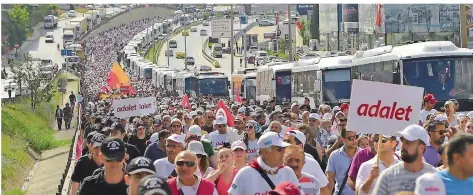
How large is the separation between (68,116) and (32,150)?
1245 cm

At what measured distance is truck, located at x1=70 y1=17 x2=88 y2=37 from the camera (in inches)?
6806

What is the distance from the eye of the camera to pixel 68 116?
5138cm

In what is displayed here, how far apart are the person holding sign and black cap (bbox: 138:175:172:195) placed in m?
2.35

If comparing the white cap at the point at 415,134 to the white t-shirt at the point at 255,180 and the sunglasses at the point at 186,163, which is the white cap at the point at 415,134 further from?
the sunglasses at the point at 186,163

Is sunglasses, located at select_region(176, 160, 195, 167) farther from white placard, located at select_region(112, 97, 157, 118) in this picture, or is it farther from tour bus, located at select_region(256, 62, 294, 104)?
tour bus, located at select_region(256, 62, 294, 104)

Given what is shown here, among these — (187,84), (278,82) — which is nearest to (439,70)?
(278,82)

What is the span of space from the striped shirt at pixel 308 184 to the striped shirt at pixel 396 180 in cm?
162

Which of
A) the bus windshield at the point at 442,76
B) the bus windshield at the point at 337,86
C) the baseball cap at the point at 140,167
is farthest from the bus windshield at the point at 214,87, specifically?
the baseball cap at the point at 140,167

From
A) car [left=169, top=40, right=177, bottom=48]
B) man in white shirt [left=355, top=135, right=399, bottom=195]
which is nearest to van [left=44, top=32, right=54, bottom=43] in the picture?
car [left=169, top=40, right=177, bottom=48]

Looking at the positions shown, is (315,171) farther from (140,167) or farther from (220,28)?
(220,28)

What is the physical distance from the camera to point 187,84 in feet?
210

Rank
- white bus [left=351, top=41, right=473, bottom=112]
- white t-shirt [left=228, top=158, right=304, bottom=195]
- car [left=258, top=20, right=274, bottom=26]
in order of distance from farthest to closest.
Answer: car [left=258, top=20, right=274, bottom=26] < white bus [left=351, top=41, right=473, bottom=112] < white t-shirt [left=228, top=158, right=304, bottom=195]

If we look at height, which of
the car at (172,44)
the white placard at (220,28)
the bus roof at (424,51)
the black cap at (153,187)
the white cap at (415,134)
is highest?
the white placard at (220,28)

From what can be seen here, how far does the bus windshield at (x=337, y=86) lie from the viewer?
33938 mm
